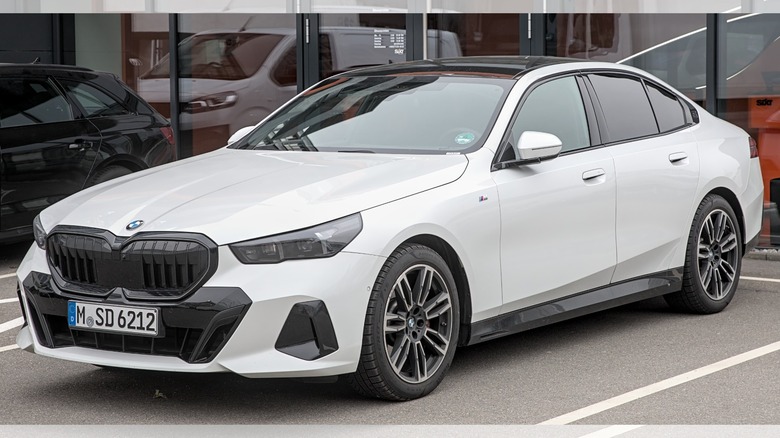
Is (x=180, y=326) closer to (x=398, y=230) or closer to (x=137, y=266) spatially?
(x=137, y=266)

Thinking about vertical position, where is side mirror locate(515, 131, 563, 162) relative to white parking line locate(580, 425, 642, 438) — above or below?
above

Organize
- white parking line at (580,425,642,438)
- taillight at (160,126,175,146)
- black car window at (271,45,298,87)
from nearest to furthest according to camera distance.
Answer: white parking line at (580,425,642,438), taillight at (160,126,175,146), black car window at (271,45,298,87)

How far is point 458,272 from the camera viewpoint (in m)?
5.92

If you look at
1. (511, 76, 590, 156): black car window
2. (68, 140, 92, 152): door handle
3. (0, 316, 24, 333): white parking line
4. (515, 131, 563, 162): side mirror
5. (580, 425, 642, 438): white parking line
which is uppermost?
(511, 76, 590, 156): black car window

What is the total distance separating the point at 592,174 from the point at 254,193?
203 centimetres

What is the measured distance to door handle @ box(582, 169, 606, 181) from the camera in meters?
6.63

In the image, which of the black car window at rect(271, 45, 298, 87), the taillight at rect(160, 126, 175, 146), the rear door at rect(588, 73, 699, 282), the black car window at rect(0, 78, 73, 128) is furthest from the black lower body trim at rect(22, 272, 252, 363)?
the black car window at rect(271, 45, 298, 87)

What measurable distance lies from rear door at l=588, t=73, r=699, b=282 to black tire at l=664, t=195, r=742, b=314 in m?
0.16

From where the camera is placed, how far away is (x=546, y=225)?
6340 millimetres

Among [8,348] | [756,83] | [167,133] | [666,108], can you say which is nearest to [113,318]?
[8,348]

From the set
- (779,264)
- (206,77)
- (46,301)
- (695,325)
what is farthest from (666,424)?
(206,77)

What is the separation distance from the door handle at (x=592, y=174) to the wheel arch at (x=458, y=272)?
43.2 inches

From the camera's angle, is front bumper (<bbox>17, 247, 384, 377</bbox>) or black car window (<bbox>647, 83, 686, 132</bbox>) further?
black car window (<bbox>647, 83, 686, 132</bbox>)

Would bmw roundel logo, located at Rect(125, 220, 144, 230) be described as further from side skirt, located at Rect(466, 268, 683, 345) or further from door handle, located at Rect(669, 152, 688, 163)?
door handle, located at Rect(669, 152, 688, 163)
